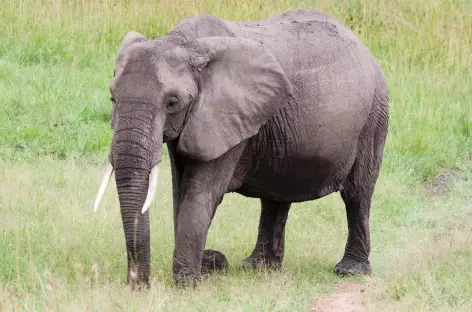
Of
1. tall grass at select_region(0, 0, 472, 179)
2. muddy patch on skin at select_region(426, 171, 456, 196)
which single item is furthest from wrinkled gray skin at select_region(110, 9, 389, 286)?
tall grass at select_region(0, 0, 472, 179)

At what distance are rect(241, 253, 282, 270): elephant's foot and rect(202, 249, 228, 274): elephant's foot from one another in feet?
0.95

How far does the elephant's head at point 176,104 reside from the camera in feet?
18.3

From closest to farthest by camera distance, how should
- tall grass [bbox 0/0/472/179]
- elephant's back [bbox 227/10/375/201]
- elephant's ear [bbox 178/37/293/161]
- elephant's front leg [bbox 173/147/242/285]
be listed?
elephant's ear [bbox 178/37/293/161] < elephant's front leg [bbox 173/147/242/285] < elephant's back [bbox 227/10/375/201] < tall grass [bbox 0/0/472/179]

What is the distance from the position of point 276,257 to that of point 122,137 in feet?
6.22

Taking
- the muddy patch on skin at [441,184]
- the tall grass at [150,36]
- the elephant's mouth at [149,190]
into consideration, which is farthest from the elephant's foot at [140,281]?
the muddy patch on skin at [441,184]

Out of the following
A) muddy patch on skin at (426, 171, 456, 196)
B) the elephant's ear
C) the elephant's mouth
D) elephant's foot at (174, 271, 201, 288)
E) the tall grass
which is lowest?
muddy patch on skin at (426, 171, 456, 196)

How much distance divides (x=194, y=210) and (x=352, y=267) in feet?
4.85

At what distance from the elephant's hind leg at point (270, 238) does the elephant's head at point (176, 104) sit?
111 centimetres

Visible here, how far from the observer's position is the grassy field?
5.95m

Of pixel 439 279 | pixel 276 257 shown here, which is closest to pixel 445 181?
pixel 276 257

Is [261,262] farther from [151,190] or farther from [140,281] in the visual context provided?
[151,190]

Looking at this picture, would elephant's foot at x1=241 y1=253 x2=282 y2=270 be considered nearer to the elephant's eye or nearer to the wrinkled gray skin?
the wrinkled gray skin

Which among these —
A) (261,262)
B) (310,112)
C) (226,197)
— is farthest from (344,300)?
(226,197)

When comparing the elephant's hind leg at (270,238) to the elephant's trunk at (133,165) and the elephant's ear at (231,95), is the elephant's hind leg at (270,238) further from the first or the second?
the elephant's trunk at (133,165)
